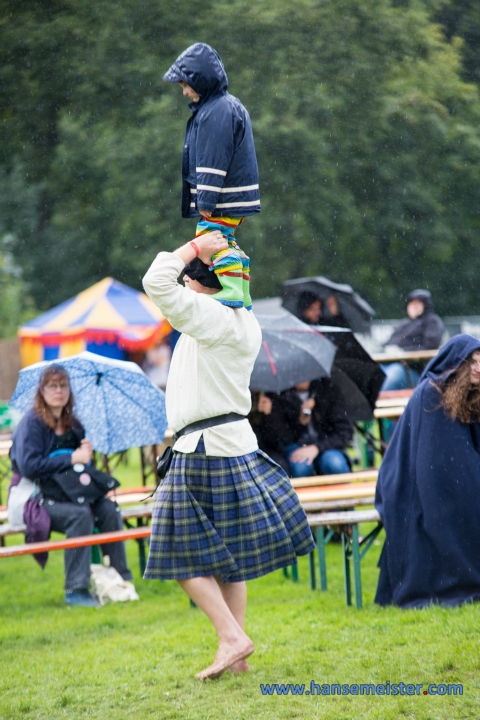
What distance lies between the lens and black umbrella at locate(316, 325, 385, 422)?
7.06 meters

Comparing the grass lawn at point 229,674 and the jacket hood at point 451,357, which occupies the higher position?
the jacket hood at point 451,357

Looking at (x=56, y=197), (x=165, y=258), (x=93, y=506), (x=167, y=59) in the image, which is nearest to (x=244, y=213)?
(x=165, y=258)

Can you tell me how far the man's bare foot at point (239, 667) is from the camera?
12.3ft

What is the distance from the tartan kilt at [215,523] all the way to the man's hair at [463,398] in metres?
1.33

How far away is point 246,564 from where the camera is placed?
3672mm

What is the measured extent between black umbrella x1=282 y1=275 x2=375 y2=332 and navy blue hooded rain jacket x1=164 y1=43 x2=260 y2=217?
6.44 meters

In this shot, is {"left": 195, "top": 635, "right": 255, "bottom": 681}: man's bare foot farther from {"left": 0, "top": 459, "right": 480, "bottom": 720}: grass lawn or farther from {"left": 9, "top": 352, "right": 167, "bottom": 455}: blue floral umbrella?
{"left": 9, "top": 352, "right": 167, "bottom": 455}: blue floral umbrella

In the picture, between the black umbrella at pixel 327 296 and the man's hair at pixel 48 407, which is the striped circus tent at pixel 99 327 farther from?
the man's hair at pixel 48 407

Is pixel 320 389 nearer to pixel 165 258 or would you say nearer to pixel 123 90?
pixel 165 258

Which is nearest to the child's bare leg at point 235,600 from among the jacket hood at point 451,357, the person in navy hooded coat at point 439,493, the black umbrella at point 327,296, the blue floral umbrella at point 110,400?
the person in navy hooded coat at point 439,493

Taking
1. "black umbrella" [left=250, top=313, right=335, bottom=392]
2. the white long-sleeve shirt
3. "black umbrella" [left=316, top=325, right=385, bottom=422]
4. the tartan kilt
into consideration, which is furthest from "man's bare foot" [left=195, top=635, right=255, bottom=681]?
"black umbrella" [left=316, top=325, right=385, bottom=422]

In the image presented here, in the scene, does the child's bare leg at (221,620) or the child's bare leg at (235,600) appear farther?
the child's bare leg at (235,600)

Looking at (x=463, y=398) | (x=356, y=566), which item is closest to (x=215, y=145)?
(x=463, y=398)

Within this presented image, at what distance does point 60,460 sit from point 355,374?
256 centimetres
